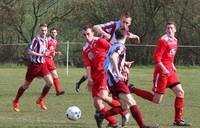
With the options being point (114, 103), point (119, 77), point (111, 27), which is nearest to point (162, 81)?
point (114, 103)

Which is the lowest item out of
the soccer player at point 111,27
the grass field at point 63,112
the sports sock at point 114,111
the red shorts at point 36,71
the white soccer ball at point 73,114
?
the grass field at point 63,112

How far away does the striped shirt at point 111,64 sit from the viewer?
8664 millimetres

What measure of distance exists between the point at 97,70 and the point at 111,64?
2.40ft

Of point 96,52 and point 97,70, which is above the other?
point 96,52

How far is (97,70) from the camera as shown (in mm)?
9680

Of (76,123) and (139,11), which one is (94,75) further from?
(139,11)

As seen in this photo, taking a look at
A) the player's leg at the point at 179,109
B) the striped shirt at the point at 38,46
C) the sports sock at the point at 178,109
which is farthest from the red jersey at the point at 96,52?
the striped shirt at the point at 38,46

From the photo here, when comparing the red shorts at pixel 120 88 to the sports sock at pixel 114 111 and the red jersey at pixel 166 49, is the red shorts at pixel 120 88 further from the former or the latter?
the red jersey at pixel 166 49

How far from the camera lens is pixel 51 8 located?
4659 cm

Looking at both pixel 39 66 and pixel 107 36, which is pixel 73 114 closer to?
pixel 107 36

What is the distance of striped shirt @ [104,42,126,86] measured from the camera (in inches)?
341

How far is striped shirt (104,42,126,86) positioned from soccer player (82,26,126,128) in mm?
456

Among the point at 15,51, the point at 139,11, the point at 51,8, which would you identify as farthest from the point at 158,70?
the point at 51,8

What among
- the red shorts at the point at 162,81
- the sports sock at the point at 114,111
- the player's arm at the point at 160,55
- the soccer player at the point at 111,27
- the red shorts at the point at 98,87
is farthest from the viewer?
the red shorts at the point at 162,81
